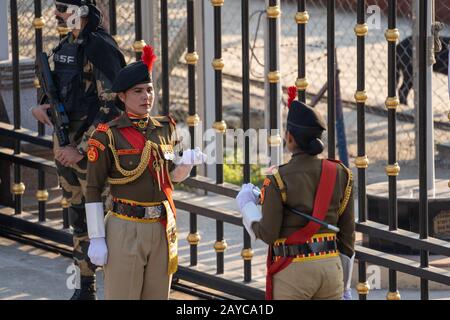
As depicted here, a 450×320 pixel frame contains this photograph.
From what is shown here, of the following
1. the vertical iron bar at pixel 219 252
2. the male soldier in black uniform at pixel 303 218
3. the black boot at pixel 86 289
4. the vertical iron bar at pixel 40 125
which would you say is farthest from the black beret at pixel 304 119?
the vertical iron bar at pixel 40 125

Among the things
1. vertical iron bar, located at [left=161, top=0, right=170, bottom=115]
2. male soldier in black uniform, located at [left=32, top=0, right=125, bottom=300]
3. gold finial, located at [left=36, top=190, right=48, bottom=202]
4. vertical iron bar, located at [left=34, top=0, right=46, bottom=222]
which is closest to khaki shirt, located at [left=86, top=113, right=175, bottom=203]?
male soldier in black uniform, located at [left=32, top=0, right=125, bottom=300]

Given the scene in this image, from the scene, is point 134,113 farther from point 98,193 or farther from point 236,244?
point 236,244

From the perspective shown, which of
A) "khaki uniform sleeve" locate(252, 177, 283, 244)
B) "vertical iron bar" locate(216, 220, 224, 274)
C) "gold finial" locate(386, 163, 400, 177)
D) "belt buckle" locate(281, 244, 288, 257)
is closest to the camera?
"khaki uniform sleeve" locate(252, 177, 283, 244)

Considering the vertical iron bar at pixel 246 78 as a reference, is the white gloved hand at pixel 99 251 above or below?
below

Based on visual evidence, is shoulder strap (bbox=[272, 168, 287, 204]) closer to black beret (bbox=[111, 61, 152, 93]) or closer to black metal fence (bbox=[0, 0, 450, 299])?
black beret (bbox=[111, 61, 152, 93])

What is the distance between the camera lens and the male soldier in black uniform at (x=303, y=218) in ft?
24.4

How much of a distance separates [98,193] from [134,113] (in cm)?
44

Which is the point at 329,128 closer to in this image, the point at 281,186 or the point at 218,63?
the point at 218,63

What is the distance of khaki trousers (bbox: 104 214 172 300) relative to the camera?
7938mm

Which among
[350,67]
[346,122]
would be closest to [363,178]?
[346,122]

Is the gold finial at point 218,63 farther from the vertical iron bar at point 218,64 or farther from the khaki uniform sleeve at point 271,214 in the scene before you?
the khaki uniform sleeve at point 271,214

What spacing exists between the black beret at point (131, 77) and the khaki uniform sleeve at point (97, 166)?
25 centimetres

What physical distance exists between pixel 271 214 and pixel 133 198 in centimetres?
89

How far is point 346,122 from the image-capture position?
50.2 feet
